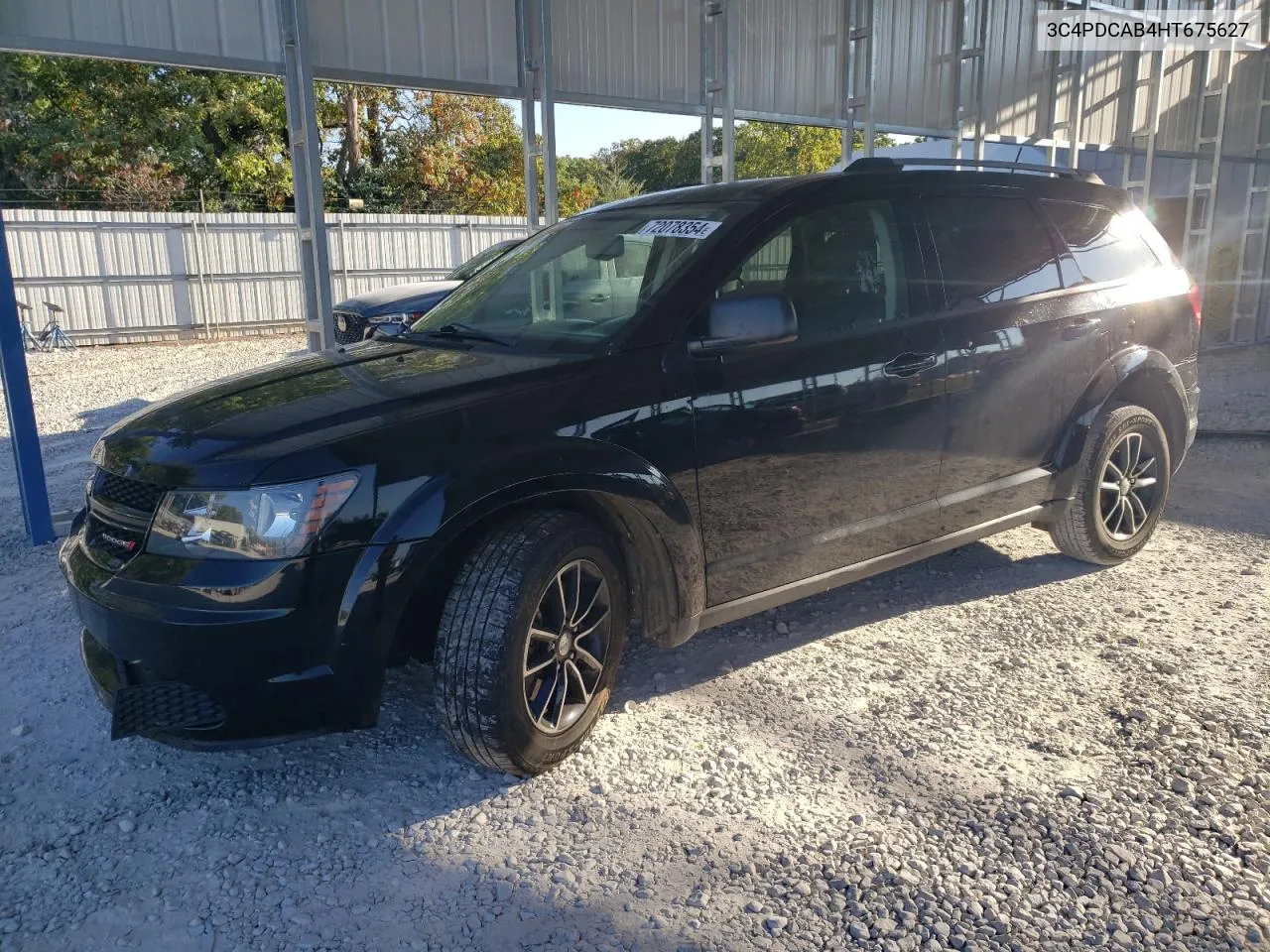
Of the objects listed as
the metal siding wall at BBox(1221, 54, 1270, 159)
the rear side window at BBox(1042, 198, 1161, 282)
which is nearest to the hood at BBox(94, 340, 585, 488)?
the rear side window at BBox(1042, 198, 1161, 282)

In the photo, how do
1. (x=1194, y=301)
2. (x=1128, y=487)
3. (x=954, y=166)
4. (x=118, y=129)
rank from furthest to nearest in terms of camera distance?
(x=118, y=129)
(x=1194, y=301)
(x=1128, y=487)
(x=954, y=166)

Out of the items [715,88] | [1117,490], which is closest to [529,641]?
[1117,490]

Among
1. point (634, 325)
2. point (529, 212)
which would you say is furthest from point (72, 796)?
point (529, 212)

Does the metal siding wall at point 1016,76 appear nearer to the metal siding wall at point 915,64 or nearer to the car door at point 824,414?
the metal siding wall at point 915,64

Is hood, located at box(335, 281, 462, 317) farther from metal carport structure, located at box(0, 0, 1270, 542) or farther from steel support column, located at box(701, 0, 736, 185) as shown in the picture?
steel support column, located at box(701, 0, 736, 185)

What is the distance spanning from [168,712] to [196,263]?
17447mm

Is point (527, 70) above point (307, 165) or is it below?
above

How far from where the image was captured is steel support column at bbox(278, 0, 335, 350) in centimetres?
710

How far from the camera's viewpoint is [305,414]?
290 centimetres

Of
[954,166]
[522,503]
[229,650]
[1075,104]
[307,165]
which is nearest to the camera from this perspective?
[229,650]

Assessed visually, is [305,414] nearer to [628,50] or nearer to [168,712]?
[168,712]

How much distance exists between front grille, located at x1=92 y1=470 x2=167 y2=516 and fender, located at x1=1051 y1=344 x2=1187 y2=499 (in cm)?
359

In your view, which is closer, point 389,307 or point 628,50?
point 628,50

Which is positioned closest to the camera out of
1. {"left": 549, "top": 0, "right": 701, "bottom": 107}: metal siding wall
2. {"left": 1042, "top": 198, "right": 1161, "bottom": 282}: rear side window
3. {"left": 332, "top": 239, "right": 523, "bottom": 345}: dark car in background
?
{"left": 1042, "top": 198, "right": 1161, "bottom": 282}: rear side window
